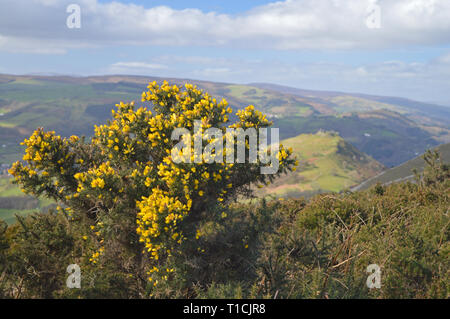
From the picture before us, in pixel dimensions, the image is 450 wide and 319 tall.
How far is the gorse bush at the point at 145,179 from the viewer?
234 inches

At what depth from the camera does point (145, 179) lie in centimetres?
657

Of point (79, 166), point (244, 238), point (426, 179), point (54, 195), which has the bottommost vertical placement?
point (426, 179)

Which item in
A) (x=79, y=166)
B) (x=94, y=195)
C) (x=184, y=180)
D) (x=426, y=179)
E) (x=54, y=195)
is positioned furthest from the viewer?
(x=426, y=179)

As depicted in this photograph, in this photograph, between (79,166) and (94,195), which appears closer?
(94,195)

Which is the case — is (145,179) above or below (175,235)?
above

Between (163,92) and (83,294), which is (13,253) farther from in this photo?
(163,92)

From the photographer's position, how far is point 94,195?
6.24 m

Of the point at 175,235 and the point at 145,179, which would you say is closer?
the point at 175,235

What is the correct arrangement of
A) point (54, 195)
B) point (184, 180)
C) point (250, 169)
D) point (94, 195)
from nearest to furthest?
point (184, 180), point (94, 195), point (250, 169), point (54, 195)

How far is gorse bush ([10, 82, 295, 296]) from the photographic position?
5.94m
